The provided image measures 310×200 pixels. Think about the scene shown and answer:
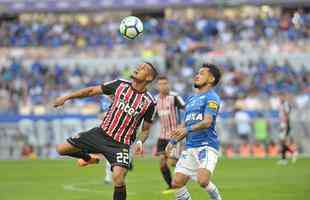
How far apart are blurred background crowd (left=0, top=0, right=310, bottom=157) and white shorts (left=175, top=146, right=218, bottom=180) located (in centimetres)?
2104

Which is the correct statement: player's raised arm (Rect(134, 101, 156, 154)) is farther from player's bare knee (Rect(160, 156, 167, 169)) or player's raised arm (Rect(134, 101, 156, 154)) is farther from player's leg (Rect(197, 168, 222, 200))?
player's bare knee (Rect(160, 156, 167, 169))

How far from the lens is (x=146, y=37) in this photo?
1773 inches

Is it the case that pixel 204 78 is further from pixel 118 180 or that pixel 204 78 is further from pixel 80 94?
pixel 118 180

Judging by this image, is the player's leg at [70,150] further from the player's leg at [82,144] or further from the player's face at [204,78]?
the player's face at [204,78]

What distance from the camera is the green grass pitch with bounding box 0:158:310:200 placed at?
18.2 meters

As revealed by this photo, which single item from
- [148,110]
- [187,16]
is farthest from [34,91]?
[148,110]

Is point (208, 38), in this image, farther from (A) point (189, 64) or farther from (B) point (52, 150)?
(B) point (52, 150)

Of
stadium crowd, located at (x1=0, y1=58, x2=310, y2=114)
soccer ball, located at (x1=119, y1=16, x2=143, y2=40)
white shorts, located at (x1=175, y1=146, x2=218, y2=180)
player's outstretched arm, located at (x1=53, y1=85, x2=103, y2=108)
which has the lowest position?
white shorts, located at (x1=175, y1=146, x2=218, y2=180)

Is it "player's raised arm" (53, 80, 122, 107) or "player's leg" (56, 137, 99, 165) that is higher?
"player's raised arm" (53, 80, 122, 107)

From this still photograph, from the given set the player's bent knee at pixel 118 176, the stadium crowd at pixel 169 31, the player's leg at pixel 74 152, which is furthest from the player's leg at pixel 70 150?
the stadium crowd at pixel 169 31

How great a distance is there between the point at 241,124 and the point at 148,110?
20.9m

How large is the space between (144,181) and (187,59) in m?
19.7

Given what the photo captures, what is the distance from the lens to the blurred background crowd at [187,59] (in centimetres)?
3581

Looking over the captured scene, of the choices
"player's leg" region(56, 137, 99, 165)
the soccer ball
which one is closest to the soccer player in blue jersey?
"player's leg" region(56, 137, 99, 165)
